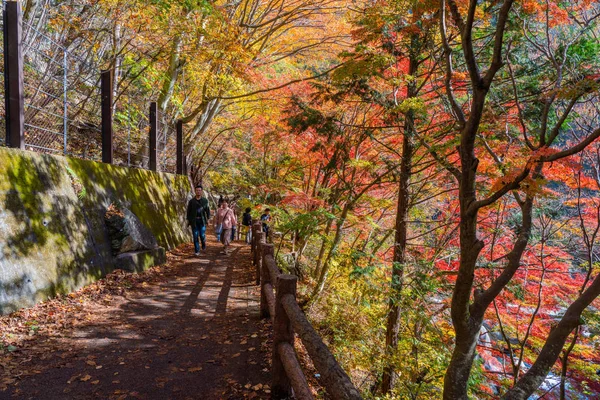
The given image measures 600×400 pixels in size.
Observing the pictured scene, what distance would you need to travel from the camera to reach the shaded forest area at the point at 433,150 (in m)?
3.24

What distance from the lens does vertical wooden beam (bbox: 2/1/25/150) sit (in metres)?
4.76

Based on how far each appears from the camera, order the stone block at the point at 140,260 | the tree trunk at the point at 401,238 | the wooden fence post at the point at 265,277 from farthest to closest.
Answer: the stone block at the point at 140,260, the tree trunk at the point at 401,238, the wooden fence post at the point at 265,277

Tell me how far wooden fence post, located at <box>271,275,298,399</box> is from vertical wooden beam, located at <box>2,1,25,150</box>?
4.56 meters

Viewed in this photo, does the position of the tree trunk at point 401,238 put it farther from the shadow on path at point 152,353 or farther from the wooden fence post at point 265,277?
the shadow on path at point 152,353

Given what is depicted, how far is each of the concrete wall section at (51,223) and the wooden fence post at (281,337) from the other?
347 cm

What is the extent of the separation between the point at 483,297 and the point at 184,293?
17.6 ft

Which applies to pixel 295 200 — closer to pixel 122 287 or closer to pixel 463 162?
pixel 122 287

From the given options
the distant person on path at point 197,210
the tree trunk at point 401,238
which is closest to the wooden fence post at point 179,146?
the distant person on path at point 197,210

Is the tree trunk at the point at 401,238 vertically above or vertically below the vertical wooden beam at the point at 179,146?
below

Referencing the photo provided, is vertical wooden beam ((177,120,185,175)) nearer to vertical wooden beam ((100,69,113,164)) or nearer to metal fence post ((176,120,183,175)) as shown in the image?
metal fence post ((176,120,183,175))

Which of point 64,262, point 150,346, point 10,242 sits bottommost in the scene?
point 150,346

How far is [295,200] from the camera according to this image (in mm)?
10383

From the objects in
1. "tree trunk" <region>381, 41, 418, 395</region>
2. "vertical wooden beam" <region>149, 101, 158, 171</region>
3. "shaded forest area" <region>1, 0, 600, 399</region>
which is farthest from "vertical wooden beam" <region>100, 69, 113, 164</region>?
"tree trunk" <region>381, 41, 418, 395</region>

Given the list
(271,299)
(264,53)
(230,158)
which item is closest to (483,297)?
(271,299)
